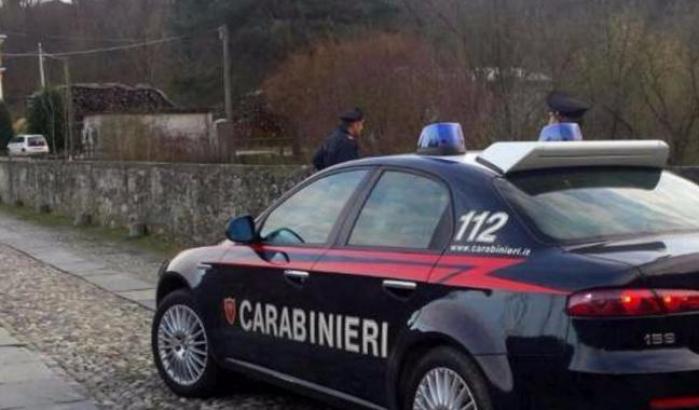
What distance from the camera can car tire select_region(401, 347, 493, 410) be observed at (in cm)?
448

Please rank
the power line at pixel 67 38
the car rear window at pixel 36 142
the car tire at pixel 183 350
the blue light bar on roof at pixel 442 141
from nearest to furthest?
the blue light bar on roof at pixel 442 141, the car tire at pixel 183 350, the car rear window at pixel 36 142, the power line at pixel 67 38

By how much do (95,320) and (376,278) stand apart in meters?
5.61

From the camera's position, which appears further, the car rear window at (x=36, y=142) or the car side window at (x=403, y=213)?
the car rear window at (x=36, y=142)

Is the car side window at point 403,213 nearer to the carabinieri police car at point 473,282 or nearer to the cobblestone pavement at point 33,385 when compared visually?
the carabinieri police car at point 473,282

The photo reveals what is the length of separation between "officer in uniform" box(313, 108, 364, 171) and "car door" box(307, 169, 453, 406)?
4.67 m

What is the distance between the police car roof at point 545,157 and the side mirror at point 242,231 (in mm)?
1144

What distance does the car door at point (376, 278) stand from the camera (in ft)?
16.3

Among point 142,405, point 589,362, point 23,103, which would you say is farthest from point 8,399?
point 23,103

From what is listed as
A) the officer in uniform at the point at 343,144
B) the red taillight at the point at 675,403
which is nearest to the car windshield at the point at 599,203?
the red taillight at the point at 675,403

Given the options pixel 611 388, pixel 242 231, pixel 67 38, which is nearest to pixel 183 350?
pixel 242 231

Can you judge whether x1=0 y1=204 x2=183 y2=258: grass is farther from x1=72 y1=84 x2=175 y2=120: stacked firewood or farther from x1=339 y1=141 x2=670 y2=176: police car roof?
x1=72 y1=84 x2=175 y2=120: stacked firewood

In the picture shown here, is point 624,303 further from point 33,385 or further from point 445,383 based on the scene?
point 33,385

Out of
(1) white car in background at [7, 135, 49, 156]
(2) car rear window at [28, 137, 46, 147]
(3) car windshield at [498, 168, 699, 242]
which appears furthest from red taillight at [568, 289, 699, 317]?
(2) car rear window at [28, 137, 46, 147]

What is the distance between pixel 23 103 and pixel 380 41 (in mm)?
60804
